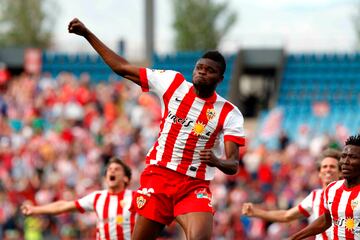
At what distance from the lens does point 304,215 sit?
9.98 metres

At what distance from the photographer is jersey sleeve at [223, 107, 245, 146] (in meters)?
8.19

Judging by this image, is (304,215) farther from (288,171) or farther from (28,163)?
(28,163)

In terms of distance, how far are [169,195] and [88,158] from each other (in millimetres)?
14109

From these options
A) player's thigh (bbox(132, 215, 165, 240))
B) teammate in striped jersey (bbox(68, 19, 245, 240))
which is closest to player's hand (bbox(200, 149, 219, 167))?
teammate in striped jersey (bbox(68, 19, 245, 240))

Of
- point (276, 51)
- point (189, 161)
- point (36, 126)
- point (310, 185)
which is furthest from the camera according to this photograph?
point (276, 51)

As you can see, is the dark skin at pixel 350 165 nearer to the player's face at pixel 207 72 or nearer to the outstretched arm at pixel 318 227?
the outstretched arm at pixel 318 227

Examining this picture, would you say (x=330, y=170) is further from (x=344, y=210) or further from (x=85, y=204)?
(x=85, y=204)

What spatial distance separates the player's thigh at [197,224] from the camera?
795cm

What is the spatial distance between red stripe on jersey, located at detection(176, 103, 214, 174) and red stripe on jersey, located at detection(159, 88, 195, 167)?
0.11 metres

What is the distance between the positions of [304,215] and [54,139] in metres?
14.2

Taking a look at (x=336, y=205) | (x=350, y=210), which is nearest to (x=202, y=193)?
(x=336, y=205)

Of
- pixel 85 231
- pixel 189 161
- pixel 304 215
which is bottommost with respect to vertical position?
pixel 85 231

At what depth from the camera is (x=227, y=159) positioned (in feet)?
26.3

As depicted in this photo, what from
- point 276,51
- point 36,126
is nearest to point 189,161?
point 36,126
